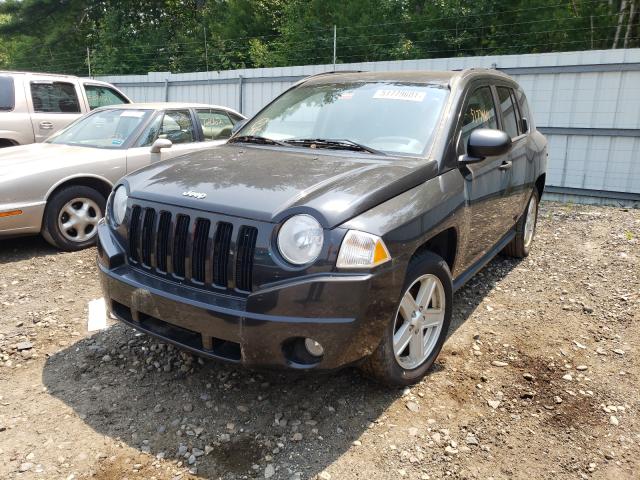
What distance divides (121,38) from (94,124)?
22.9 m

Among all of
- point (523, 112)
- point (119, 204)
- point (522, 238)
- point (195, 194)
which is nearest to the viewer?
point (195, 194)

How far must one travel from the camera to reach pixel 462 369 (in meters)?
3.33

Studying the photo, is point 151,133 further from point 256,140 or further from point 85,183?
point 256,140

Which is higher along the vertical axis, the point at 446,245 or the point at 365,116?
the point at 365,116

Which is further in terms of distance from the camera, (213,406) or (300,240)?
(213,406)

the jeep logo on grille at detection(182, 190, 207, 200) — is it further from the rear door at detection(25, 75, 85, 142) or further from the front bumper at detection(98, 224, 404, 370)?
the rear door at detection(25, 75, 85, 142)

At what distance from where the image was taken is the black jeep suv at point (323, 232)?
244 cm

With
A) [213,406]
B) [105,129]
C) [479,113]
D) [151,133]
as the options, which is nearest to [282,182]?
[213,406]

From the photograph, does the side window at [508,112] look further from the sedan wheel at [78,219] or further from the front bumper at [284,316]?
the sedan wheel at [78,219]

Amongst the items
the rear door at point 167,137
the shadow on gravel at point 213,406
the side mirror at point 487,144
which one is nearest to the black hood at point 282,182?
the side mirror at point 487,144

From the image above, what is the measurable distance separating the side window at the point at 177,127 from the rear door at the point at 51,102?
7.26 feet

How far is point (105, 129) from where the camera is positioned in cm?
629

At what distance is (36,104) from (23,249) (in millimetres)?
3042

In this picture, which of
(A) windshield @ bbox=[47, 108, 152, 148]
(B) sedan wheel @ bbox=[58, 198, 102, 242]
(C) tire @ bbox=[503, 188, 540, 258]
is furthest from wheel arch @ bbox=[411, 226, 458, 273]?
(A) windshield @ bbox=[47, 108, 152, 148]
